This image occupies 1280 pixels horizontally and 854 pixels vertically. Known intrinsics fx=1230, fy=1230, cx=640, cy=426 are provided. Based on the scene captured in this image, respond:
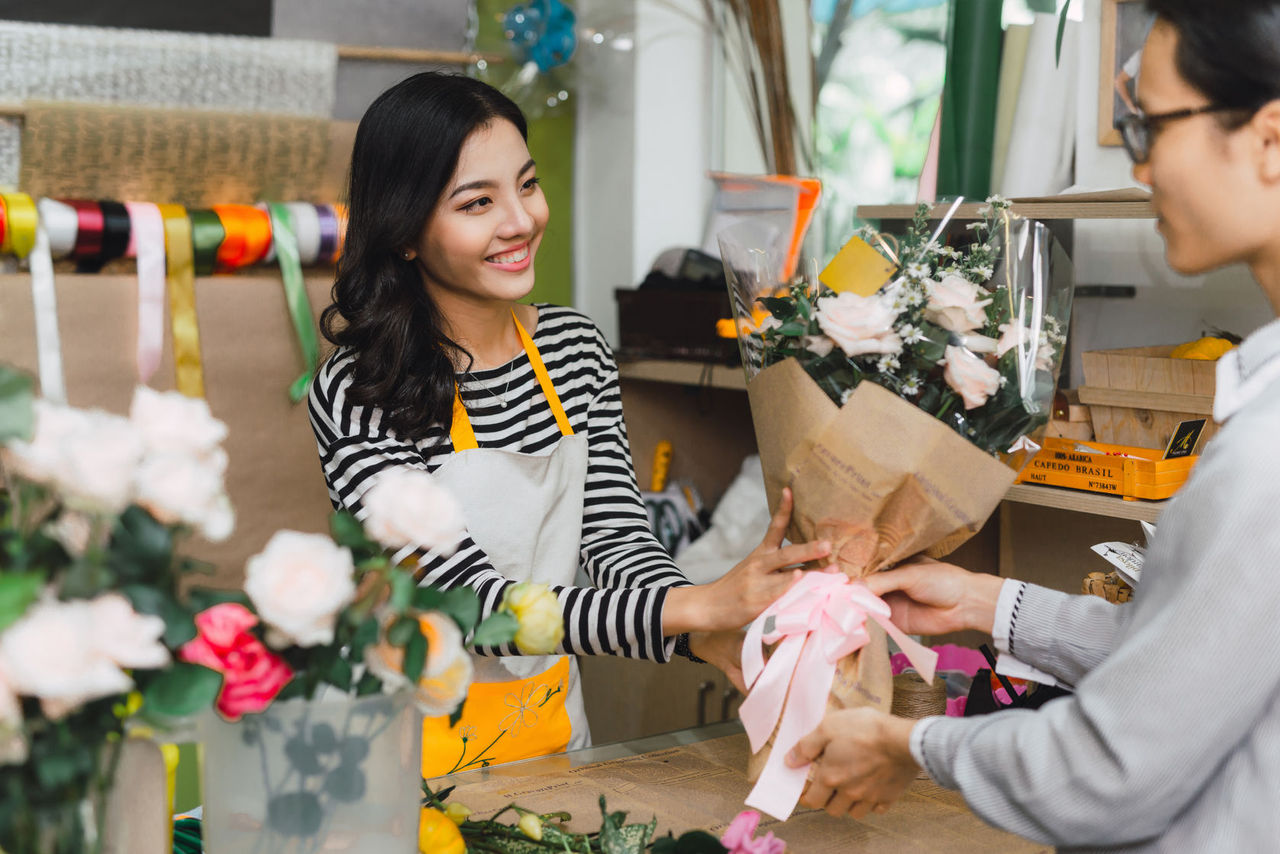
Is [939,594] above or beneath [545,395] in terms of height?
beneath

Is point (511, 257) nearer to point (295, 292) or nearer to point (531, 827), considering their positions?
point (531, 827)

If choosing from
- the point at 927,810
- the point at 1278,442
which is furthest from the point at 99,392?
the point at 1278,442

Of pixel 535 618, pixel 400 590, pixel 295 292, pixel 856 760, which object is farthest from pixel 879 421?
pixel 295 292

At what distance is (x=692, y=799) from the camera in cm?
125

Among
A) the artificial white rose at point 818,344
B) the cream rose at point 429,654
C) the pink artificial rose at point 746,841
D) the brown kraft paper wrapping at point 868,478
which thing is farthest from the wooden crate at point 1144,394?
the cream rose at point 429,654

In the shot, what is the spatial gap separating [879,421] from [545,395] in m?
0.71

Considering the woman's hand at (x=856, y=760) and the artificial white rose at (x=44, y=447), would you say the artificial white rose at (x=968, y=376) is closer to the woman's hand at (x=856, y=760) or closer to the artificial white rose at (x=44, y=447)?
the woman's hand at (x=856, y=760)

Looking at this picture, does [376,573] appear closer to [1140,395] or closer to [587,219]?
[1140,395]

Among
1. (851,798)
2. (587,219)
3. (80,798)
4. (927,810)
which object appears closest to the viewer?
(80,798)

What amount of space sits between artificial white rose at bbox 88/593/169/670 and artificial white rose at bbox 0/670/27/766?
0.17 feet

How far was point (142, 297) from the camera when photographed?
2.41 m

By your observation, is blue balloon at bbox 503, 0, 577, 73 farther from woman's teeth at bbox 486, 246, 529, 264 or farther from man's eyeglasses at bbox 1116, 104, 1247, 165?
man's eyeglasses at bbox 1116, 104, 1247, 165

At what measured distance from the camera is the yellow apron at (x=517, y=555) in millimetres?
1581

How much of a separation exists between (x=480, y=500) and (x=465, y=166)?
1.41ft
